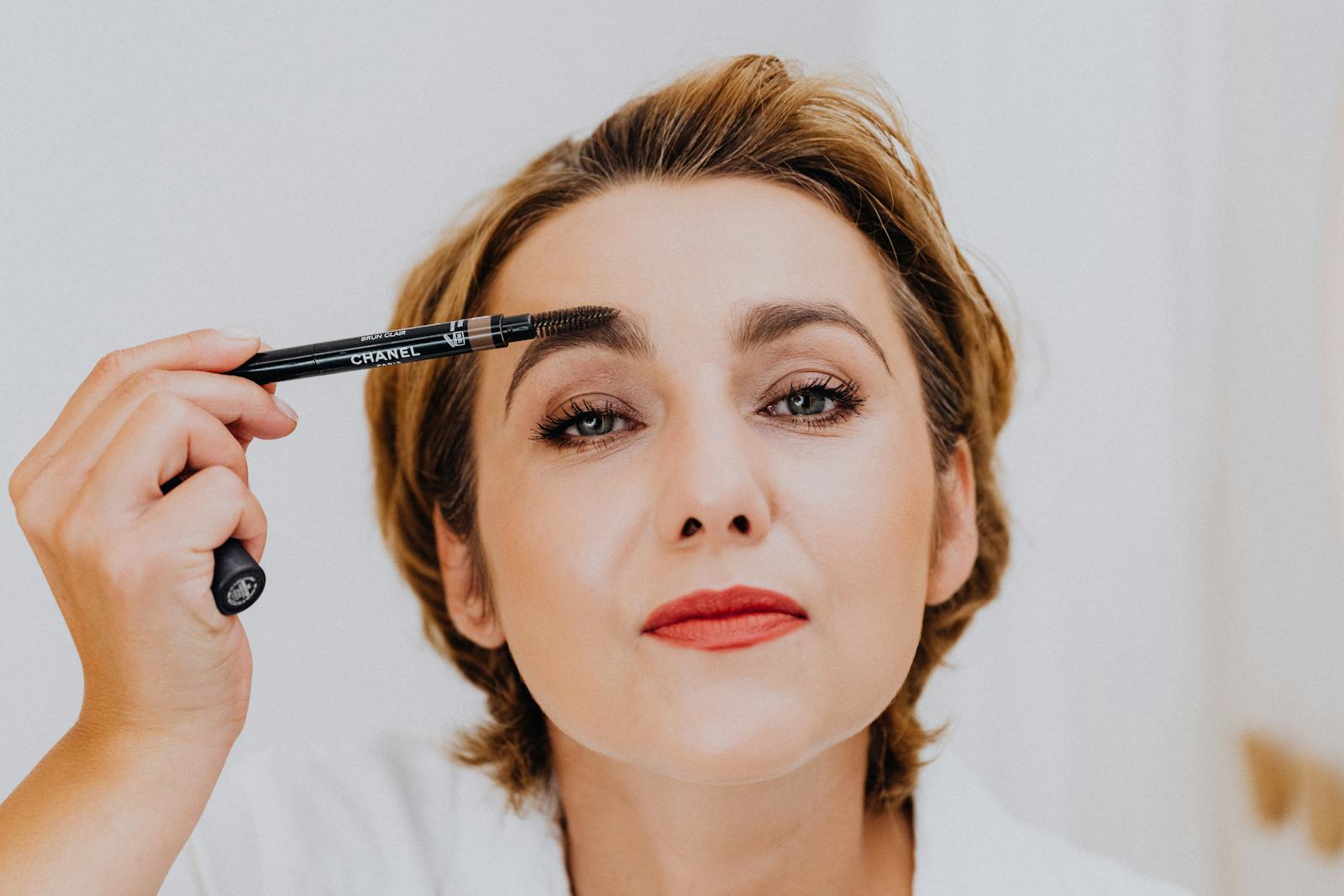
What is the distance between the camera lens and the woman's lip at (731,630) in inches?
36.9

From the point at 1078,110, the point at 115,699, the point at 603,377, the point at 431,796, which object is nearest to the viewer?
the point at 115,699

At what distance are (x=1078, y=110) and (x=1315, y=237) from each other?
1.08 ft

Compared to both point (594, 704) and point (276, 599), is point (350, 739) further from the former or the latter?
point (594, 704)

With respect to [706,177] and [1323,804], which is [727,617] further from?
[1323,804]

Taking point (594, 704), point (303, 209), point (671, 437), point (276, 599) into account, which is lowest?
point (594, 704)

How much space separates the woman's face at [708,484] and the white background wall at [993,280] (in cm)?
52

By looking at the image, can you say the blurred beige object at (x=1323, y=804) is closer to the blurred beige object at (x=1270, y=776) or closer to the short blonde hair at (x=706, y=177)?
the blurred beige object at (x=1270, y=776)

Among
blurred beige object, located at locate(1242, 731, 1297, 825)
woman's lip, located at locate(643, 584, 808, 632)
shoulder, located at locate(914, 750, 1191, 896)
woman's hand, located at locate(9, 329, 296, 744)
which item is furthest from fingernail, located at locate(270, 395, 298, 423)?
blurred beige object, located at locate(1242, 731, 1297, 825)

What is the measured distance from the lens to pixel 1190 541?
1.54m

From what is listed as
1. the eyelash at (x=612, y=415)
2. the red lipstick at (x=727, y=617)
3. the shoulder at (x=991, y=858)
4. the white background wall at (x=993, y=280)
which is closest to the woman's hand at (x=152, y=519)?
the eyelash at (x=612, y=415)

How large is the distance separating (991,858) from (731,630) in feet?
1.66

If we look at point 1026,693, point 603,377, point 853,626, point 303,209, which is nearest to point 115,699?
point 603,377

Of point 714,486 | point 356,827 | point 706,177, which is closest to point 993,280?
point 706,177

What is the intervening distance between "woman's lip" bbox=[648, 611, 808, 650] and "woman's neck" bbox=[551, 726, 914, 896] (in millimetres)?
227
